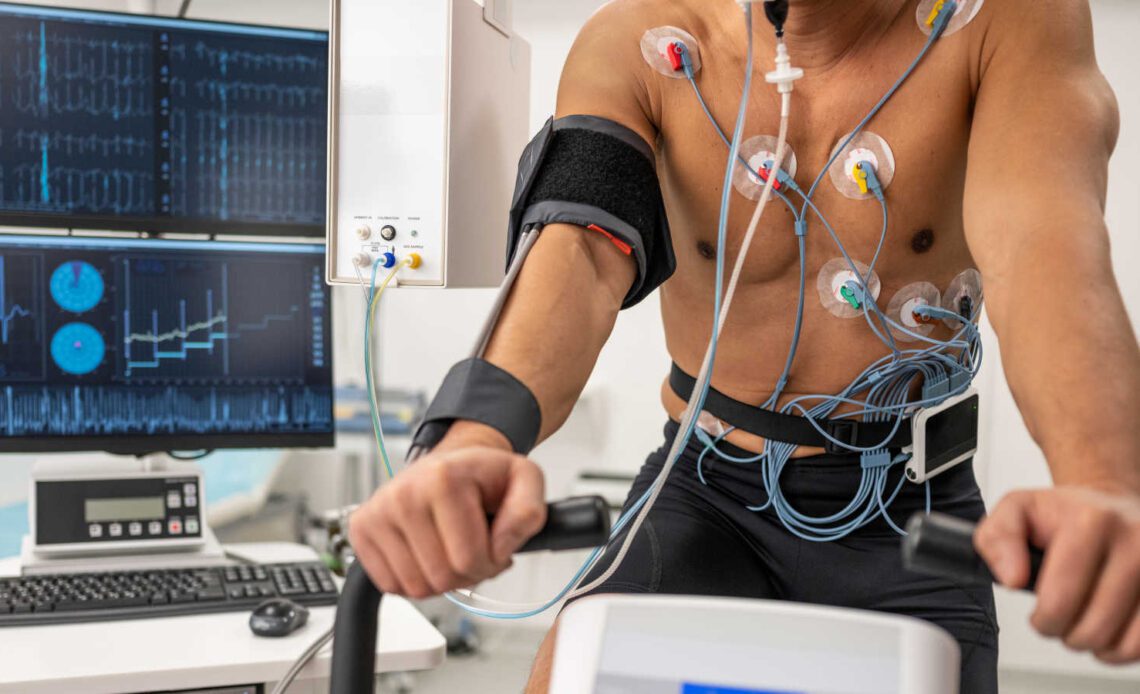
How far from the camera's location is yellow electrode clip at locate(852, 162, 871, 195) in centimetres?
125

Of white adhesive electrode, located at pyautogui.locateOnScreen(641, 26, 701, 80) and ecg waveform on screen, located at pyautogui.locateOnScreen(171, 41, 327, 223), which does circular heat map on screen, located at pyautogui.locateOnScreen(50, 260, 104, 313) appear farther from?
white adhesive electrode, located at pyautogui.locateOnScreen(641, 26, 701, 80)

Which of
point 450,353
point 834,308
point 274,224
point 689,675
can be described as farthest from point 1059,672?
point 689,675

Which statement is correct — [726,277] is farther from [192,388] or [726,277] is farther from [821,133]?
[192,388]

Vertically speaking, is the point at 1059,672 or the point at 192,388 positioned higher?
the point at 192,388

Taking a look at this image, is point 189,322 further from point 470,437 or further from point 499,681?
point 499,681

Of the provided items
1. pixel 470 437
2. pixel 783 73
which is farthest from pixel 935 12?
pixel 470 437

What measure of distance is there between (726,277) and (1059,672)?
2846mm

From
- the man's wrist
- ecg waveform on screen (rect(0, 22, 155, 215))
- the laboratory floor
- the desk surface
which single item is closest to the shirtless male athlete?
the man's wrist

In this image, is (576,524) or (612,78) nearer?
(576,524)

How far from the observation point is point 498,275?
63.2 inches

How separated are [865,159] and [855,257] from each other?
0.12 metres

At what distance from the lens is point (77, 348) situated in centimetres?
182

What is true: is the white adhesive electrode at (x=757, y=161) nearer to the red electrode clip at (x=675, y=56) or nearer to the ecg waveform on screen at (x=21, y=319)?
the red electrode clip at (x=675, y=56)

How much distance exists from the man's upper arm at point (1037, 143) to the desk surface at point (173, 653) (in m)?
0.92
